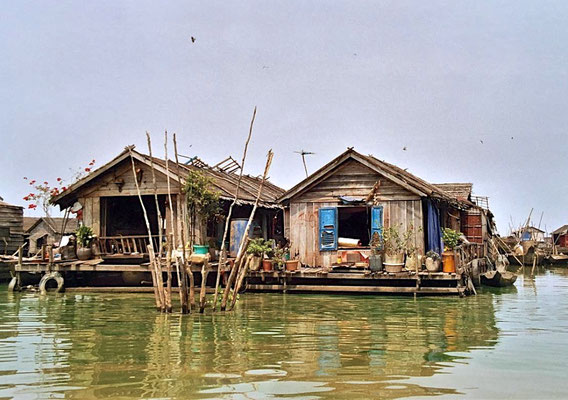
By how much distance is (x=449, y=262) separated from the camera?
16672 millimetres

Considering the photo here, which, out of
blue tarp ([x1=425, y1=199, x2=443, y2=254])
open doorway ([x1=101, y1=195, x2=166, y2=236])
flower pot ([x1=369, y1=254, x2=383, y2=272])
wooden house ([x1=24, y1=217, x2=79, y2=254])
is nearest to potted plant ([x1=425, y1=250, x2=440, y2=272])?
flower pot ([x1=369, y1=254, x2=383, y2=272])

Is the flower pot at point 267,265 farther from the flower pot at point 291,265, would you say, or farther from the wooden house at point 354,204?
the wooden house at point 354,204

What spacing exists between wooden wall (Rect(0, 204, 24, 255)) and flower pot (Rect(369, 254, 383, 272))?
18.2m

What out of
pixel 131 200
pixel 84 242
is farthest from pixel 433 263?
pixel 131 200

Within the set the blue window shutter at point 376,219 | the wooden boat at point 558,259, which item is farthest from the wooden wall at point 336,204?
the wooden boat at point 558,259

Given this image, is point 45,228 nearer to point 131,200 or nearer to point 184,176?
point 131,200

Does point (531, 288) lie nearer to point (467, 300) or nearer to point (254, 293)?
point (467, 300)

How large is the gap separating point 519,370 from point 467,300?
8954mm

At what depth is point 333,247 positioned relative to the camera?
1919 cm

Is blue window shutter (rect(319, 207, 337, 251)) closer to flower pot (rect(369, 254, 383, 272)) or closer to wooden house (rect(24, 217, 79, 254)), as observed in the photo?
flower pot (rect(369, 254, 383, 272))

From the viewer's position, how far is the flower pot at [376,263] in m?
17.2

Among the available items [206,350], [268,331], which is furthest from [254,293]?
[206,350]

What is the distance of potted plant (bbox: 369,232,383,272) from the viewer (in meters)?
17.2

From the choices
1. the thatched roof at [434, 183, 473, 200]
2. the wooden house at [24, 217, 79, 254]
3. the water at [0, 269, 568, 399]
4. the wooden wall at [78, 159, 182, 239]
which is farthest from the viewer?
the wooden house at [24, 217, 79, 254]
